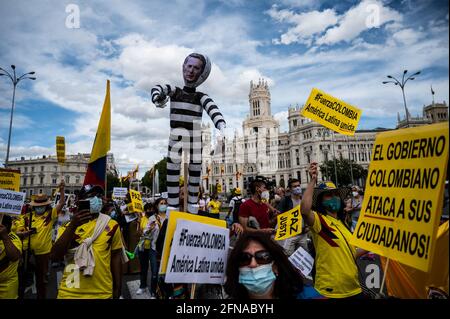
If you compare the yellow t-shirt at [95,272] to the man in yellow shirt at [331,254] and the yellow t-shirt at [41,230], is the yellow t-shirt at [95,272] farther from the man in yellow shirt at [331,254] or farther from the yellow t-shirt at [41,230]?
the yellow t-shirt at [41,230]

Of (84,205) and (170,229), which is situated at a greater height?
(84,205)

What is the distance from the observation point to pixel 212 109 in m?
3.38

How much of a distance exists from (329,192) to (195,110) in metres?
1.85

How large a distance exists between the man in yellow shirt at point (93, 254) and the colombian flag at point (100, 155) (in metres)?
0.15

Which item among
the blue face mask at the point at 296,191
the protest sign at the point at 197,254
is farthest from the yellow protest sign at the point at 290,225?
the blue face mask at the point at 296,191

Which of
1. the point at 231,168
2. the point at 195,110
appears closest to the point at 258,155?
the point at 231,168

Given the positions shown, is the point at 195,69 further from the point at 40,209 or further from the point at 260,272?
the point at 40,209

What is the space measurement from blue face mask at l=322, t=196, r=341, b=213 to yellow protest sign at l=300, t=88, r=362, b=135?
1645mm

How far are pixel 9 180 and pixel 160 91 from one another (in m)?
3.11

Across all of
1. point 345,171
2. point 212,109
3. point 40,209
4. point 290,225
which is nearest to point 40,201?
point 40,209

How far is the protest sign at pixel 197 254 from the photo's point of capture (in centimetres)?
202

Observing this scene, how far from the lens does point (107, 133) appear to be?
334 centimetres

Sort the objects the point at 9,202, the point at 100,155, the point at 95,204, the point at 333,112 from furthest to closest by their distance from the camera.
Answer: the point at 333,112
the point at 9,202
the point at 100,155
the point at 95,204
